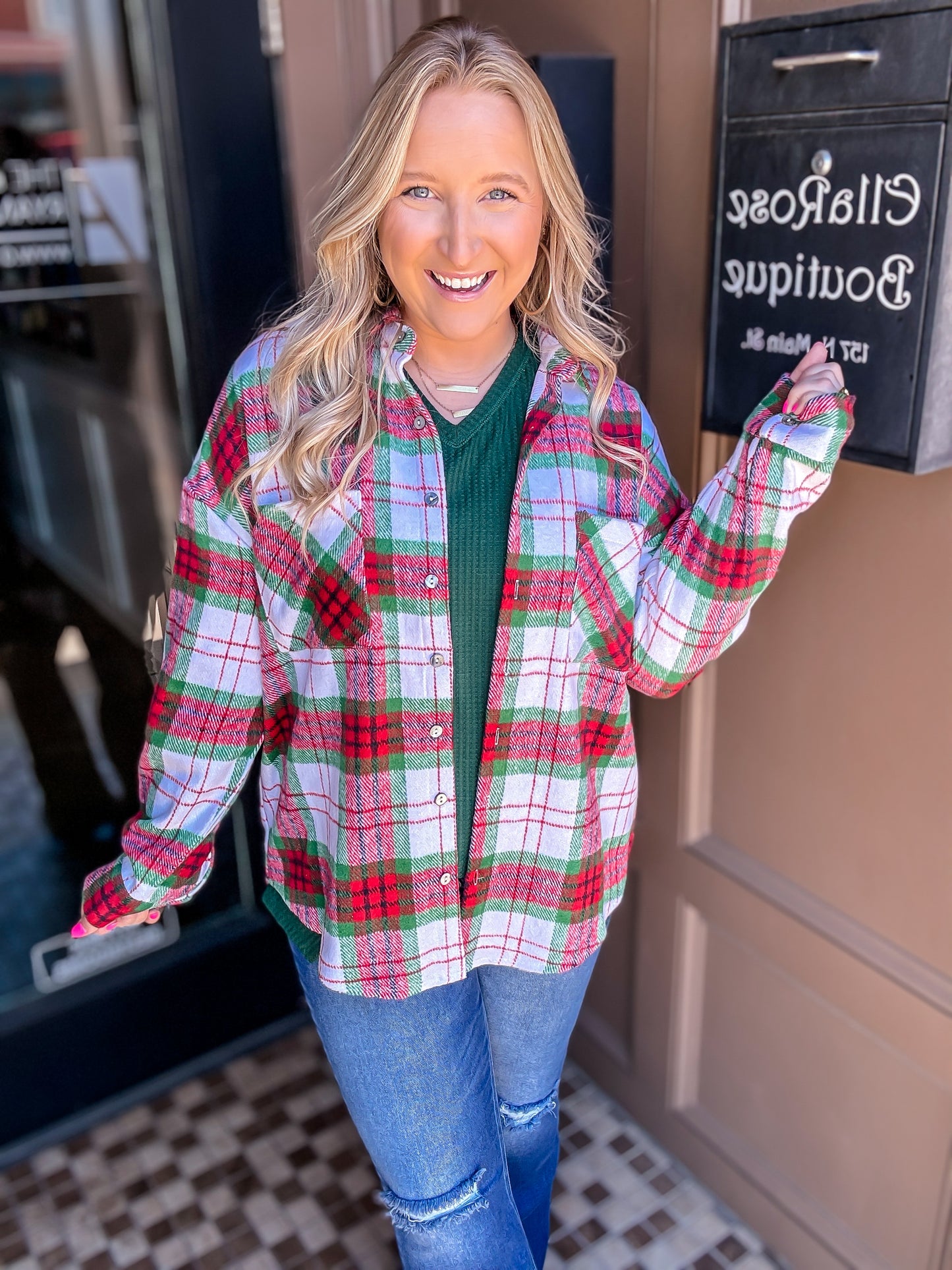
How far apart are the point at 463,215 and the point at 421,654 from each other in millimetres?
440

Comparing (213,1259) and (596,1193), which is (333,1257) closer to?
(213,1259)

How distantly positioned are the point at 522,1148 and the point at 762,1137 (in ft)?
1.55

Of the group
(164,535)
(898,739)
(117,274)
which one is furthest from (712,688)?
(117,274)

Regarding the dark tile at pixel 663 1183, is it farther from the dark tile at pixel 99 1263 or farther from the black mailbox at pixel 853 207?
the black mailbox at pixel 853 207

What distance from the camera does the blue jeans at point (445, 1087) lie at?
4.06 ft

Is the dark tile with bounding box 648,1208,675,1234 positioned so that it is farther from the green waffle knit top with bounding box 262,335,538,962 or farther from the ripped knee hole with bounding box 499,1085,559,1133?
the green waffle knit top with bounding box 262,335,538,962

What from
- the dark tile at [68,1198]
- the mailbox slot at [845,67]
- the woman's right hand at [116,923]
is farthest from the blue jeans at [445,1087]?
the mailbox slot at [845,67]

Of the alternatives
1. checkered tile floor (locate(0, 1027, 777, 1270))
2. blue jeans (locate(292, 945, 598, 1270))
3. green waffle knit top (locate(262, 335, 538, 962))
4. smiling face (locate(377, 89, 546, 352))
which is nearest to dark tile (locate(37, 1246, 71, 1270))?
checkered tile floor (locate(0, 1027, 777, 1270))

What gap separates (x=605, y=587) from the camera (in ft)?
3.96

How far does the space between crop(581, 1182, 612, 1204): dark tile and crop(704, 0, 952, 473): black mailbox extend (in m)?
1.31

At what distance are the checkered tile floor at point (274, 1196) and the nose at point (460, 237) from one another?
4.91ft

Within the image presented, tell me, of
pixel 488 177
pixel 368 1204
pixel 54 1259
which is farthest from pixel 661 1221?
pixel 488 177

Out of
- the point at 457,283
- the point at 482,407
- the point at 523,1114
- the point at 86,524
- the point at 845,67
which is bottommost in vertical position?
the point at 523,1114

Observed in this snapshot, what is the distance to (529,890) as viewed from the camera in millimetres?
1261
